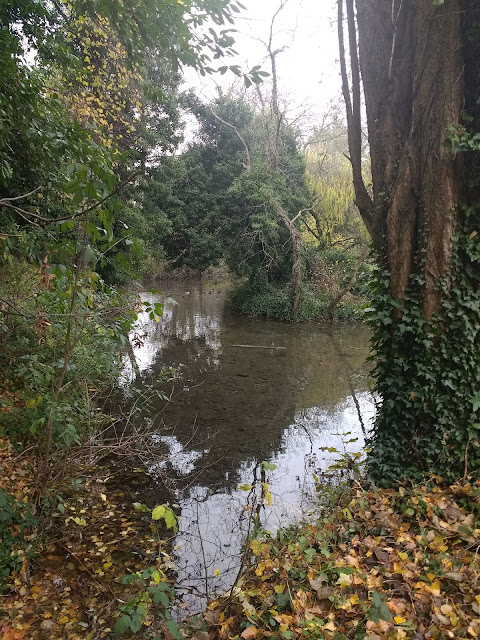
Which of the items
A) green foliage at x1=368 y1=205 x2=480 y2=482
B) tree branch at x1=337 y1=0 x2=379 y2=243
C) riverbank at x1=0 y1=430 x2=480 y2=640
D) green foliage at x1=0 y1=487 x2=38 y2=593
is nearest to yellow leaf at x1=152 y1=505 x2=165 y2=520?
riverbank at x1=0 y1=430 x2=480 y2=640

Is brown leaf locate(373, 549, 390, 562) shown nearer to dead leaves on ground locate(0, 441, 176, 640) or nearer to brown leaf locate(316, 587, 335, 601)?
brown leaf locate(316, 587, 335, 601)

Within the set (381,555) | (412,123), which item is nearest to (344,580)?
(381,555)

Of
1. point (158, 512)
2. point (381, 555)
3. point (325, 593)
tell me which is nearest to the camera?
point (158, 512)

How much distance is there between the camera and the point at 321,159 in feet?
65.4

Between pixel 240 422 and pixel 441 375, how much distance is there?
14.9 feet

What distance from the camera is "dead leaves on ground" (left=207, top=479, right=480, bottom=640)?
8.05 ft

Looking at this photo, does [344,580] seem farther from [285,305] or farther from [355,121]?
[285,305]

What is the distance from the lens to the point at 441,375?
3.77 m

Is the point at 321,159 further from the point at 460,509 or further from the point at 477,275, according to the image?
the point at 460,509

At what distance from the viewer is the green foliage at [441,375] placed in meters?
3.69

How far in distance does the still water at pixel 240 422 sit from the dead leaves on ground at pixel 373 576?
0.61 meters

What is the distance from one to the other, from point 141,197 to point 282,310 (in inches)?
298

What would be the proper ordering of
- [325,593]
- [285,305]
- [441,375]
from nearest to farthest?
1. [325,593]
2. [441,375]
3. [285,305]

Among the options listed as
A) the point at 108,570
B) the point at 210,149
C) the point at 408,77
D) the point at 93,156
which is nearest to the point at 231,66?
the point at 93,156
